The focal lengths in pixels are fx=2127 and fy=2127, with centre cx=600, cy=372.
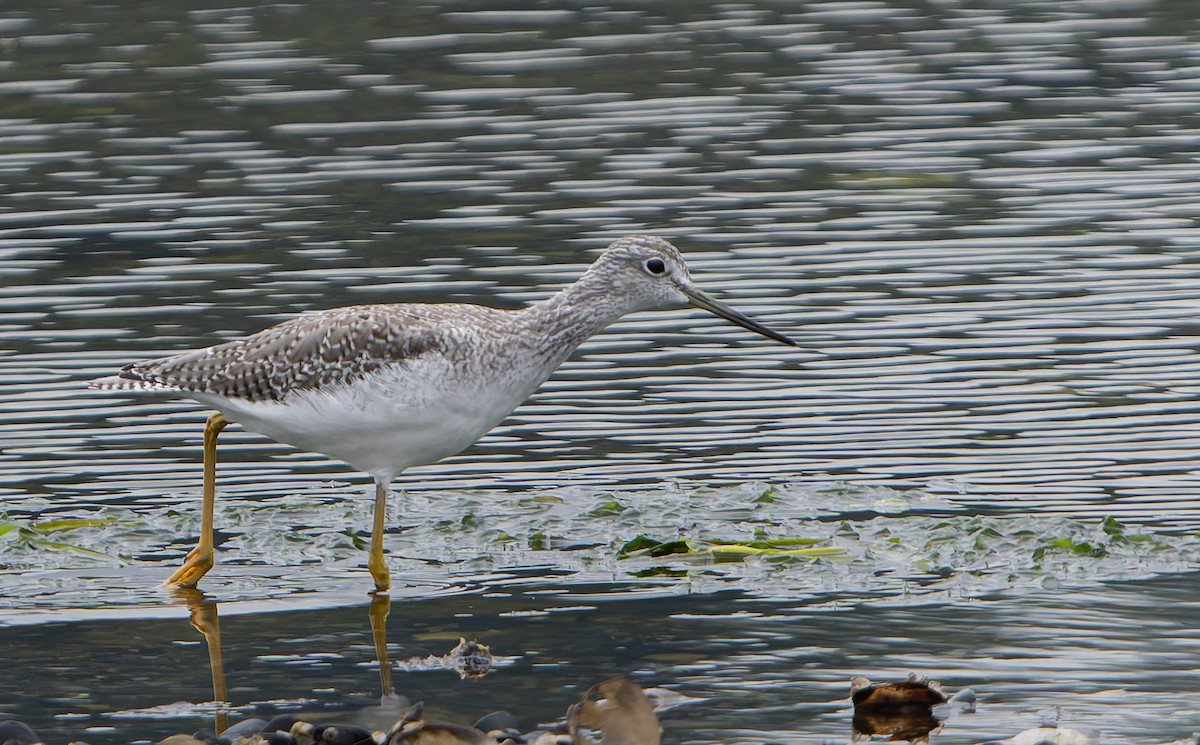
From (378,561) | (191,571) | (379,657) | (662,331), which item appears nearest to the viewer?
(379,657)

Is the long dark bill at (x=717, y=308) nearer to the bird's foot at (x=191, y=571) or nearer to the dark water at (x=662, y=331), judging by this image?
the dark water at (x=662, y=331)

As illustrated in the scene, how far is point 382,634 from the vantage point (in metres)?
11.2

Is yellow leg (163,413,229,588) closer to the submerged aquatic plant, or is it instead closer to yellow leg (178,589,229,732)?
yellow leg (178,589,229,732)

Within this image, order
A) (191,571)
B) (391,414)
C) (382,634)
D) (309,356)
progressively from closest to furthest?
1. (382,634)
2. (391,414)
3. (309,356)
4. (191,571)

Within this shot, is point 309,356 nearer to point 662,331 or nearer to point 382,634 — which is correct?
point 382,634

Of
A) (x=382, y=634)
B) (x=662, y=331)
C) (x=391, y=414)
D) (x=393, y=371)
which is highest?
(x=393, y=371)

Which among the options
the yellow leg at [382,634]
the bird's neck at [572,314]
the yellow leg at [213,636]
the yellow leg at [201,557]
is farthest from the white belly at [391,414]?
the yellow leg at [213,636]

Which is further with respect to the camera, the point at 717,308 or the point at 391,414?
the point at 717,308

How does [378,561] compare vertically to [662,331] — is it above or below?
above

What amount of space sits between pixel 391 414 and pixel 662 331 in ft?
20.5

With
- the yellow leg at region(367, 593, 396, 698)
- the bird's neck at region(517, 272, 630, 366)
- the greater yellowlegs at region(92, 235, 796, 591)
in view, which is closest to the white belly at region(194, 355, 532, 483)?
the greater yellowlegs at region(92, 235, 796, 591)

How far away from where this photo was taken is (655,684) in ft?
33.7

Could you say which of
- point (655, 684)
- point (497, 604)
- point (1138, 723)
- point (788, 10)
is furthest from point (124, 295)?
point (788, 10)

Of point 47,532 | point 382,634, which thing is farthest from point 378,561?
point 47,532
